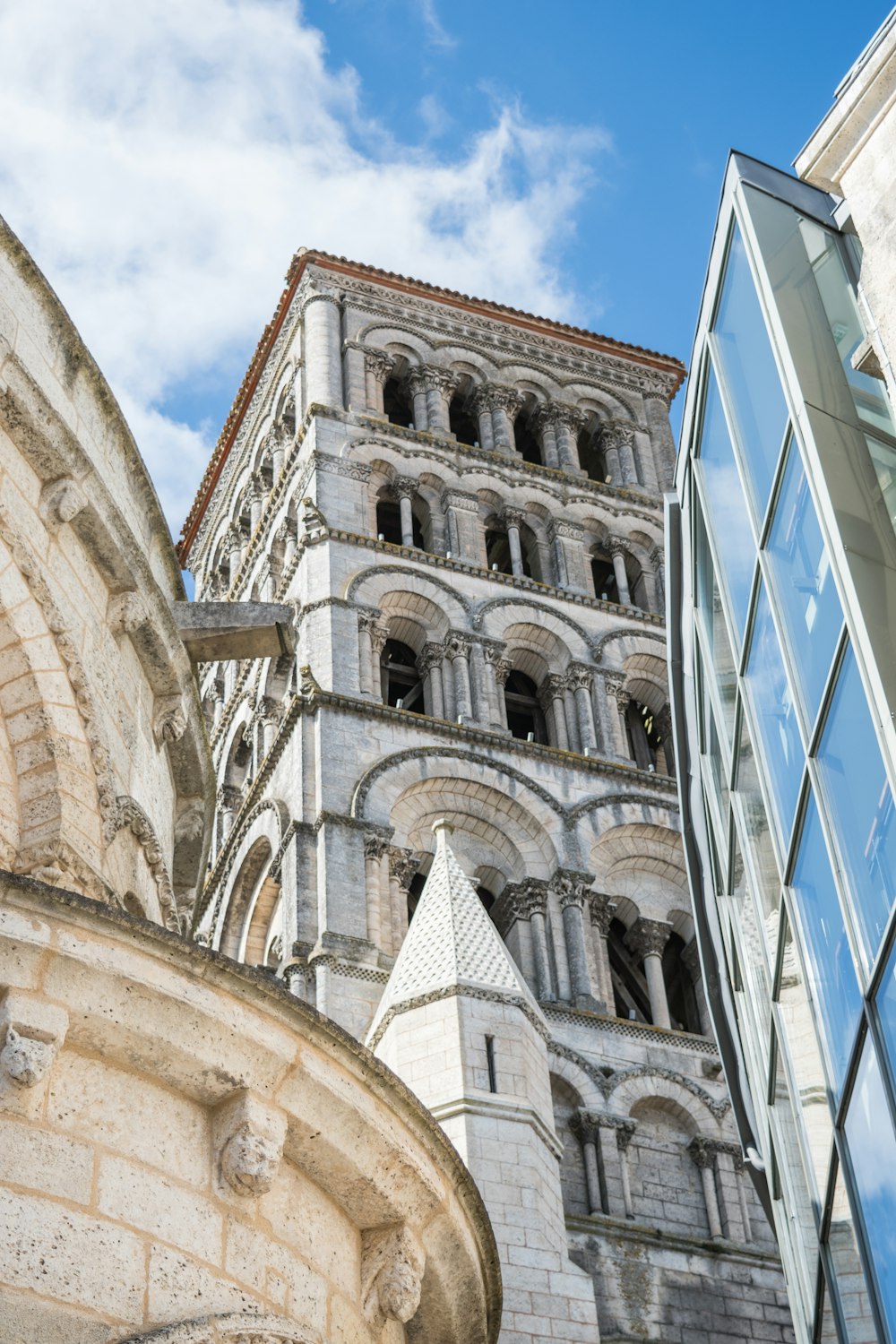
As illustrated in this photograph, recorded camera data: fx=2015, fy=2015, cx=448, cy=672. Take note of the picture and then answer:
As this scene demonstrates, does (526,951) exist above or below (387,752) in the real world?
below

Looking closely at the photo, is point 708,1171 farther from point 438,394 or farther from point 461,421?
point 461,421

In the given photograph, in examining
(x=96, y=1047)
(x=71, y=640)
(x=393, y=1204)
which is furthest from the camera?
(x=71, y=640)

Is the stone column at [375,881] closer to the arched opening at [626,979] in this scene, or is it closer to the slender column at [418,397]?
the arched opening at [626,979]

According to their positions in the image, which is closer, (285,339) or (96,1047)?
(96,1047)

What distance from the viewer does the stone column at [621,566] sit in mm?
33969

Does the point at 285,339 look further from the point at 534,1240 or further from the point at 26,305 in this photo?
the point at 26,305

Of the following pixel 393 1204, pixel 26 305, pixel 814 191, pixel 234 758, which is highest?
pixel 234 758

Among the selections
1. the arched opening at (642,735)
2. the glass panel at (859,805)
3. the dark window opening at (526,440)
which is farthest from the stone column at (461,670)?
the glass panel at (859,805)

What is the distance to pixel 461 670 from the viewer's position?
3027 centimetres

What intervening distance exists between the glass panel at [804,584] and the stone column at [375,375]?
26.3 metres

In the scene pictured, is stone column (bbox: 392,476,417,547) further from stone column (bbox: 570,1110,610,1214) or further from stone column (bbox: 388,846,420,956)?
stone column (bbox: 570,1110,610,1214)

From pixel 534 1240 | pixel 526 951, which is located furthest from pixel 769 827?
pixel 526 951

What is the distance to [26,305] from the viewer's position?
917 cm

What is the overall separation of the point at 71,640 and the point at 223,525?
33.0 m
